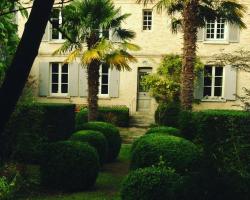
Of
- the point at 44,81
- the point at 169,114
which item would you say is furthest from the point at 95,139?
the point at 44,81

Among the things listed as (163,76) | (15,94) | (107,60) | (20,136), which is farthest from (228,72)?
(15,94)

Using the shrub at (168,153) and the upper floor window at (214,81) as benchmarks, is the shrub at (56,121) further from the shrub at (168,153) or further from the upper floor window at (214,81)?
the upper floor window at (214,81)

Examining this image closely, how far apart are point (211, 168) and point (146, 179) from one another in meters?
1.68

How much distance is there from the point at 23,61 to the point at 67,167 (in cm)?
700

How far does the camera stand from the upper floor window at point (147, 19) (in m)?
24.7

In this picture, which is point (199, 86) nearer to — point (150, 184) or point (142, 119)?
point (142, 119)

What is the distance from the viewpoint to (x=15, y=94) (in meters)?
1.79

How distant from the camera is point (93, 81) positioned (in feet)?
51.8

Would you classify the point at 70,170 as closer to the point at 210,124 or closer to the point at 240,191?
the point at 210,124

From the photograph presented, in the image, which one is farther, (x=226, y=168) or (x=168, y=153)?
(x=168, y=153)

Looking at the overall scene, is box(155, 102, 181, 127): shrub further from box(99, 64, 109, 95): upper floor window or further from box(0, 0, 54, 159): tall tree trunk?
box(0, 0, 54, 159): tall tree trunk

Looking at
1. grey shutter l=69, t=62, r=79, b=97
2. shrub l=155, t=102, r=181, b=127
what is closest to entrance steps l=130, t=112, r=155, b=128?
shrub l=155, t=102, r=181, b=127

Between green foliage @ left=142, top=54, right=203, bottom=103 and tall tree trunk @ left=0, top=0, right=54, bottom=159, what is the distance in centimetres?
2018

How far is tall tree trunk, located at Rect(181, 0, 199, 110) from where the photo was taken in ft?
46.7
